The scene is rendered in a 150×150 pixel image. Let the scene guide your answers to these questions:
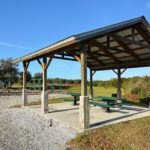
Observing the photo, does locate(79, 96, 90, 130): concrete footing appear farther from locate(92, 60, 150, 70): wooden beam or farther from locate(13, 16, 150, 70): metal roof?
locate(92, 60, 150, 70): wooden beam

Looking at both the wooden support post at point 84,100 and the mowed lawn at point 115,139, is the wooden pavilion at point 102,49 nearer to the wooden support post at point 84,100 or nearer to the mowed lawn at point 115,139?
the wooden support post at point 84,100

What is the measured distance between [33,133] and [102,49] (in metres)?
5.63

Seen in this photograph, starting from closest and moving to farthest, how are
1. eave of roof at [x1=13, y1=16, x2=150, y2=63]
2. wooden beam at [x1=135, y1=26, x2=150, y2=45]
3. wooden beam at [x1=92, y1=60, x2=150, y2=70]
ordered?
eave of roof at [x1=13, y1=16, x2=150, y2=63] → wooden beam at [x1=135, y1=26, x2=150, y2=45] → wooden beam at [x1=92, y1=60, x2=150, y2=70]

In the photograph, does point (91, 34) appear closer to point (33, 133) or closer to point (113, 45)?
point (33, 133)

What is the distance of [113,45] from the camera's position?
→ 10.6 m

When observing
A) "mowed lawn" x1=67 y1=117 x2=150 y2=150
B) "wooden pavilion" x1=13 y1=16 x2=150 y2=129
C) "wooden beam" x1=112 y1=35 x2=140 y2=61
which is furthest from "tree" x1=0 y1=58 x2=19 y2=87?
"mowed lawn" x1=67 y1=117 x2=150 y2=150

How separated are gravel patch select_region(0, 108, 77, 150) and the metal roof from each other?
2941 millimetres

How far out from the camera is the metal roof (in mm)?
6931

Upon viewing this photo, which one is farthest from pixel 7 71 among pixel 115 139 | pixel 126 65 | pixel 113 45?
pixel 115 139

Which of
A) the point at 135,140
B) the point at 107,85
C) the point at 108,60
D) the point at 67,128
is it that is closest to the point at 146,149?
the point at 135,140

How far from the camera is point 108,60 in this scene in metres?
13.4

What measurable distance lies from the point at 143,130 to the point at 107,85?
26.6m

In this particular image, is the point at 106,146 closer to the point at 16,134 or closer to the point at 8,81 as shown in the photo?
the point at 16,134

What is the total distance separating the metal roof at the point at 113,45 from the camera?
273 inches
